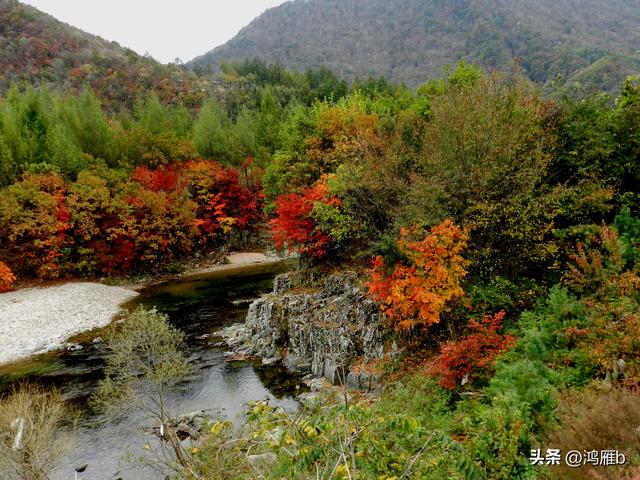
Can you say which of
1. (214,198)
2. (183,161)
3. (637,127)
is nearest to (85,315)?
(214,198)

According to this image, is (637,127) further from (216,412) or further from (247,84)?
(247,84)

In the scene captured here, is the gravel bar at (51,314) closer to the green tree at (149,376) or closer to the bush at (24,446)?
the green tree at (149,376)

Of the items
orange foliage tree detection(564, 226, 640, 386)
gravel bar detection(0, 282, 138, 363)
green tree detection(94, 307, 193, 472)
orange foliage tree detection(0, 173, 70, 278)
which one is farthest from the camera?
orange foliage tree detection(0, 173, 70, 278)

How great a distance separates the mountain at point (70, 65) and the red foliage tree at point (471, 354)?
9327 centimetres

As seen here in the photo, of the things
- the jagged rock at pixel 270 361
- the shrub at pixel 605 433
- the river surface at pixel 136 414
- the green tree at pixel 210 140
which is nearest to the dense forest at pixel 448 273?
the shrub at pixel 605 433

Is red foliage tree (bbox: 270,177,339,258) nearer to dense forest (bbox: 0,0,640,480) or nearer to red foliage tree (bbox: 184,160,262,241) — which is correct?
dense forest (bbox: 0,0,640,480)

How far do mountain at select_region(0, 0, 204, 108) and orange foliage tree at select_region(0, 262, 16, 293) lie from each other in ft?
202

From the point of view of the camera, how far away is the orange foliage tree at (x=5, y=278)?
36178 mm

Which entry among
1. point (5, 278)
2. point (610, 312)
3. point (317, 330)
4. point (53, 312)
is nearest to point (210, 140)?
point (5, 278)

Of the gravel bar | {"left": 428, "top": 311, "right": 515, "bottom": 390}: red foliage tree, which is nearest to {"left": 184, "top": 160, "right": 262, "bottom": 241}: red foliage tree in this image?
the gravel bar

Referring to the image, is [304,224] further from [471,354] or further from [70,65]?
[70,65]

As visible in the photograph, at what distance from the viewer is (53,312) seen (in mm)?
31750

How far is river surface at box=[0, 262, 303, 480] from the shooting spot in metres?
14.8

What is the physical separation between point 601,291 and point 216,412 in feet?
50.3
